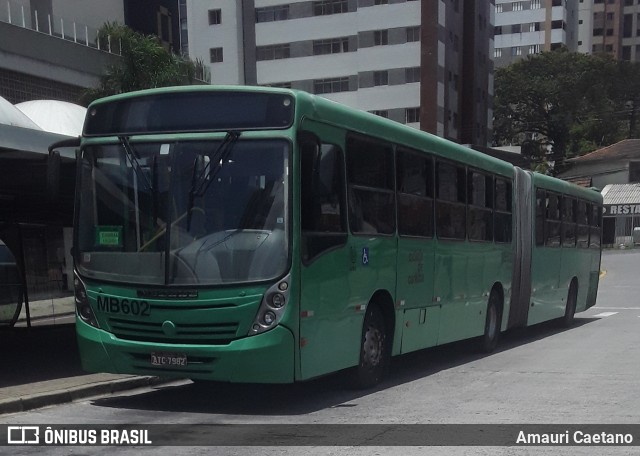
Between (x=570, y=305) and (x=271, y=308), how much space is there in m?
14.2

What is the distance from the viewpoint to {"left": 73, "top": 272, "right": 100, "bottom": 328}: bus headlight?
952 centimetres

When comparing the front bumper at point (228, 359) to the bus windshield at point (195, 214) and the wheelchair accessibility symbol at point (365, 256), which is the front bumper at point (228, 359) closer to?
the bus windshield at point (195, 214)

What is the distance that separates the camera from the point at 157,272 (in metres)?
9.12

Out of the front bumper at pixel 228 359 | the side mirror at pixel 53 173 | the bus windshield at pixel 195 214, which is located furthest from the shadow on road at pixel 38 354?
the bus windshield at pixel 195 214

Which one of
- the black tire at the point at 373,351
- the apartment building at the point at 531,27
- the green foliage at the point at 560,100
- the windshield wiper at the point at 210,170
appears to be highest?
the apartment building at the point at 531,27

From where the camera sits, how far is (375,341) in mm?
10914

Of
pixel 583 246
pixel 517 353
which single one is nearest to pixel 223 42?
pixel 583 246

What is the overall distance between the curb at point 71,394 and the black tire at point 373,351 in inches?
105

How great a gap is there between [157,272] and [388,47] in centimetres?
5553

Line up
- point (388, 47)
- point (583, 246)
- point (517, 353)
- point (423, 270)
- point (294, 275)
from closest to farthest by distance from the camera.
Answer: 1. point (294, 275)
2. point (423, 270)
3. point (517, 353)
4. point (583, 246)
5. point (388, 47)

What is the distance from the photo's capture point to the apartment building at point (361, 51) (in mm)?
62062

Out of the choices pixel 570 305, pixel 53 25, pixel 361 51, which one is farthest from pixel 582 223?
pixel 361 51

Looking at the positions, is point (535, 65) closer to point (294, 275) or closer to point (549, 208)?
point (549, 208)

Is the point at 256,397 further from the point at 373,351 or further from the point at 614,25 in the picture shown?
the point at 614,25
